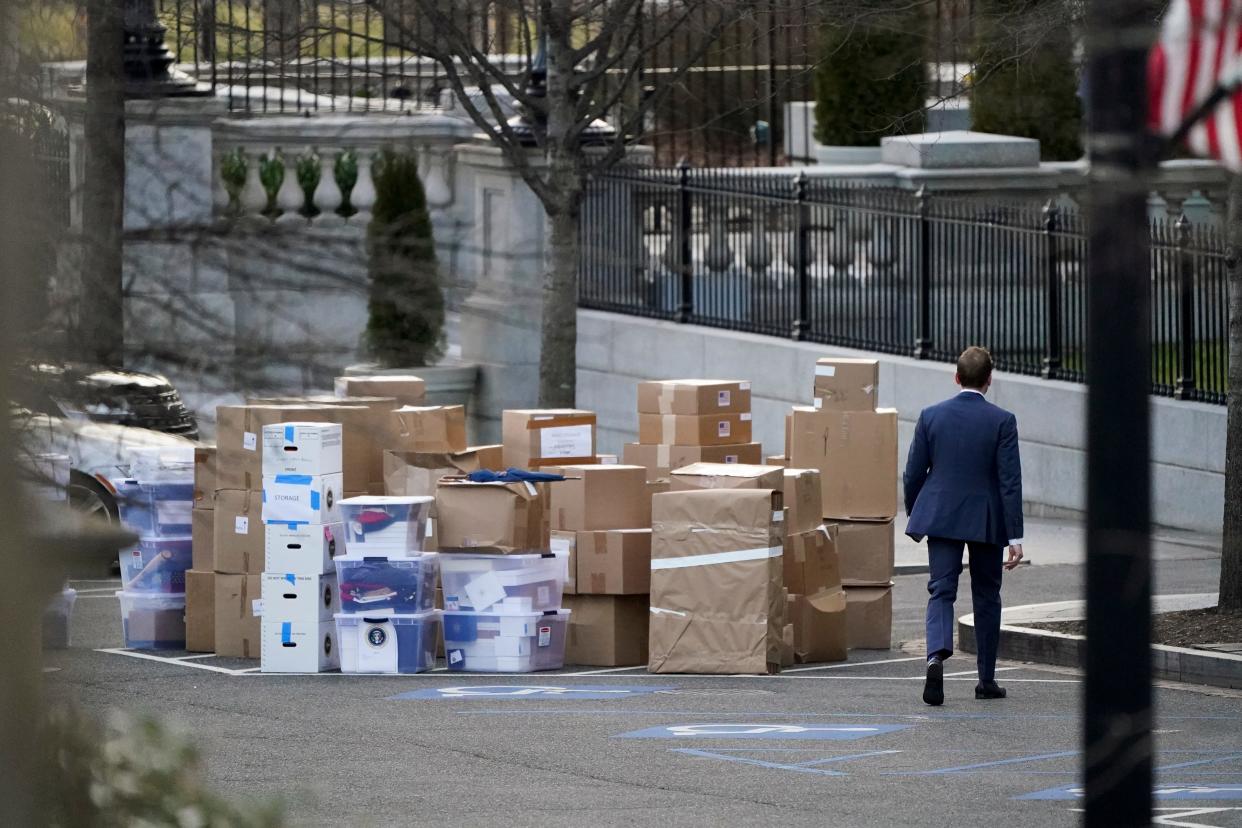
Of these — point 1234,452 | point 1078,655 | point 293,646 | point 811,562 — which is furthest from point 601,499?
point 1234,452

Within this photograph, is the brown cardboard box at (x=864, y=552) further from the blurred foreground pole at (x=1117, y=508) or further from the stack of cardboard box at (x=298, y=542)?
the blurred foreground pole at (x=1117, y=508)

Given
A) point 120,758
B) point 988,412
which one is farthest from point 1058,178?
point 120,758

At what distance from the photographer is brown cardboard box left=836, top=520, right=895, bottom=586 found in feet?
40.5

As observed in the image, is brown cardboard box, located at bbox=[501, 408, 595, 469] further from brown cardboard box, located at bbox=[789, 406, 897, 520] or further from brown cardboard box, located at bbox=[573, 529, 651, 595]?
brown cardboard box, located at bbox=[789, 406, 897, 520]

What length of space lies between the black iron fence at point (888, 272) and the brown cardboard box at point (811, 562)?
4.43 m

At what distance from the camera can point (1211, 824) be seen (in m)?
7.71

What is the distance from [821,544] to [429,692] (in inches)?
94.8

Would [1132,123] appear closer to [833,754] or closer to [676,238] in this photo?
[833,754]

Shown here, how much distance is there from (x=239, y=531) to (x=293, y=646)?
801 mm

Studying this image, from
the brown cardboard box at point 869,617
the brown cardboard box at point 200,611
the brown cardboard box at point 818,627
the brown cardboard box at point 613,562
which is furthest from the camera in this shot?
the brown cardboard box at point 869,617

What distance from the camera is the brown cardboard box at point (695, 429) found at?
1288 cm

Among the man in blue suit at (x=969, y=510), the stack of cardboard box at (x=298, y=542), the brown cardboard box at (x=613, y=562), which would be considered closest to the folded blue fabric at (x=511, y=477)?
the brown cardboard box at (x=613, y=562)

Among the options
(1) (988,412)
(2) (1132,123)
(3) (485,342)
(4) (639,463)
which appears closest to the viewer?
(2) (1132,123)

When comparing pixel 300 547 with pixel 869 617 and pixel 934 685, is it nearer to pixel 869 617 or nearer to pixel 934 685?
pixel 869 617
